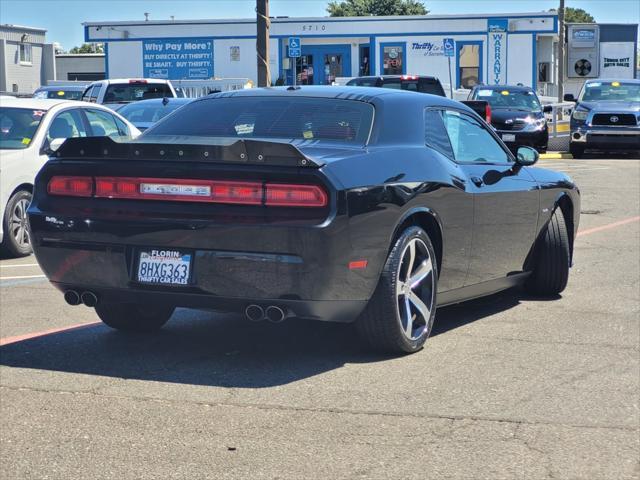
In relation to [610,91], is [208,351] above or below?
below

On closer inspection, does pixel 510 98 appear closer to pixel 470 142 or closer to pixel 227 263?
pixel 470 142

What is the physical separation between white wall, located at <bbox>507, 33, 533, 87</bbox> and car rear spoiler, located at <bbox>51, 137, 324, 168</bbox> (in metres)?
45.7

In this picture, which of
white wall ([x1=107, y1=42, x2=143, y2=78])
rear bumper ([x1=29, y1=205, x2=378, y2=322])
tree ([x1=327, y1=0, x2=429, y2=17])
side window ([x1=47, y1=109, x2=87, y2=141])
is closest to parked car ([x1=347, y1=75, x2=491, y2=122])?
side window ([x1=47, y1=109, x2=87, y2=141])

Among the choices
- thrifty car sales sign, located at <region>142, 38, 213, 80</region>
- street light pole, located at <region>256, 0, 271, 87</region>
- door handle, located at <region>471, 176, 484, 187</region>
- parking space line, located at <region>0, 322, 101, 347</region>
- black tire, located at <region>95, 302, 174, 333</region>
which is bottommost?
parking space line, located at <region>0, 322, 101, 347</region>

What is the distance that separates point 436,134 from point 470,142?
59 centimetres

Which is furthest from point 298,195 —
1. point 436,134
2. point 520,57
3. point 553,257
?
point 520,57

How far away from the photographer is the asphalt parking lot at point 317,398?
440 centimetres

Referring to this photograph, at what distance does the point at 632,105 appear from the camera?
24.5 m

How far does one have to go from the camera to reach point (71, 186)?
5961 mm

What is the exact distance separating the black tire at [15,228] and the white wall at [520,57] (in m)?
41.6

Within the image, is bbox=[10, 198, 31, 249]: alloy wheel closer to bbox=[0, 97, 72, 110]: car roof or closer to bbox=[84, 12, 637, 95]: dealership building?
bbox=[0, 97, 72, 110]: car roof

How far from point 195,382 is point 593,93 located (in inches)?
856

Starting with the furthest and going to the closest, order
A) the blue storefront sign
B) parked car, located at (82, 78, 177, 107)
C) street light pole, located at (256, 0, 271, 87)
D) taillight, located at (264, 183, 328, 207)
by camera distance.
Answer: the blue storefront sign, parked car, located at (82, 78, 177, 107), street light pole, located at (256, 0, 271, 87), taillight, located at (264, 183, 328, 207)

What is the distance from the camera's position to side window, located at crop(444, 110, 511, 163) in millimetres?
7062
